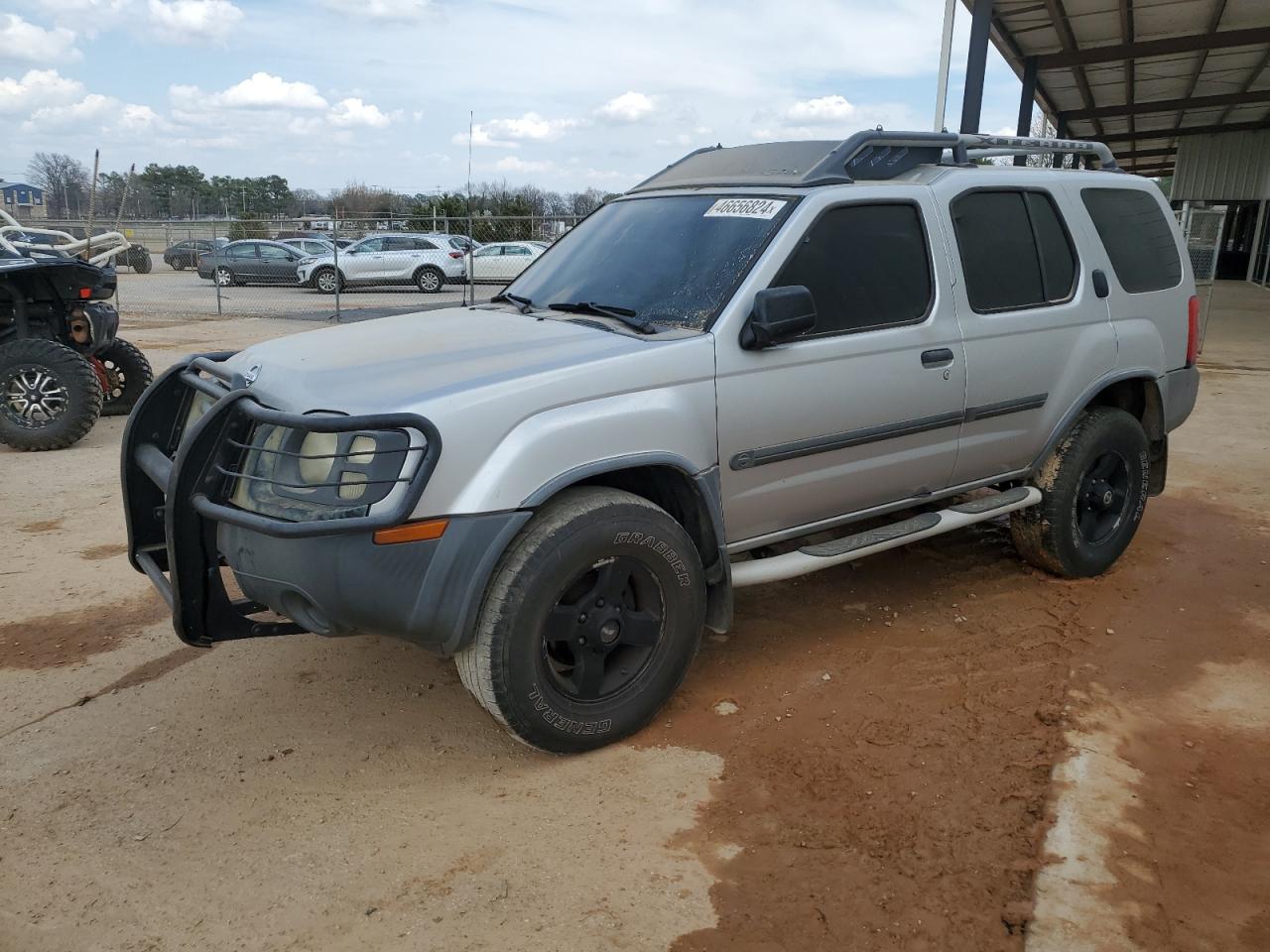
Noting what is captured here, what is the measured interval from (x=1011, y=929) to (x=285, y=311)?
19.7 meters

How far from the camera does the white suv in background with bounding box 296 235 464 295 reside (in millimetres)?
24016

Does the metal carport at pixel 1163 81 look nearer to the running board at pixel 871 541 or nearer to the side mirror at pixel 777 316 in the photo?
the running board at pixel 871 541

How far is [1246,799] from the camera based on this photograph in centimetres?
326

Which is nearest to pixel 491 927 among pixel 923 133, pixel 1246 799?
pixel 1246 799

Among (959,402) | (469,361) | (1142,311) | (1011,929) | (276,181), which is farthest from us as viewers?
(276,181)

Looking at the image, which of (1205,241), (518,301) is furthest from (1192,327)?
(1205,241)

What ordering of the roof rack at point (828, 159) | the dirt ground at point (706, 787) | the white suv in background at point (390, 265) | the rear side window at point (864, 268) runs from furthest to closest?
1. the white suv in background at point (390, 265)
2. the roof rack at point (828, 159)
3. the rear side window at point (864, 268)
4. the dirt ground at point (706, 787)

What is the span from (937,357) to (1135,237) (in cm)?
169

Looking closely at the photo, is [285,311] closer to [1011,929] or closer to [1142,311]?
[1142,311]

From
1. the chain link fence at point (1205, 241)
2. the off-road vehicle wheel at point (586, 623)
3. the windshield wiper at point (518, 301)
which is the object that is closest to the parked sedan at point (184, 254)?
the chain link fence at point (1205, 241)

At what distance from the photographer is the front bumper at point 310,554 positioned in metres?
2.98

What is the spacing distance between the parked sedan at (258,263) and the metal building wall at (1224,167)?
86.5ft

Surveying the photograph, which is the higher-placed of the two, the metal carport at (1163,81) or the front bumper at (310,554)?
the metal carport at (1163,81)

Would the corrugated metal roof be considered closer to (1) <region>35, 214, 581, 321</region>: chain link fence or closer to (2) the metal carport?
(2) the metal carport
